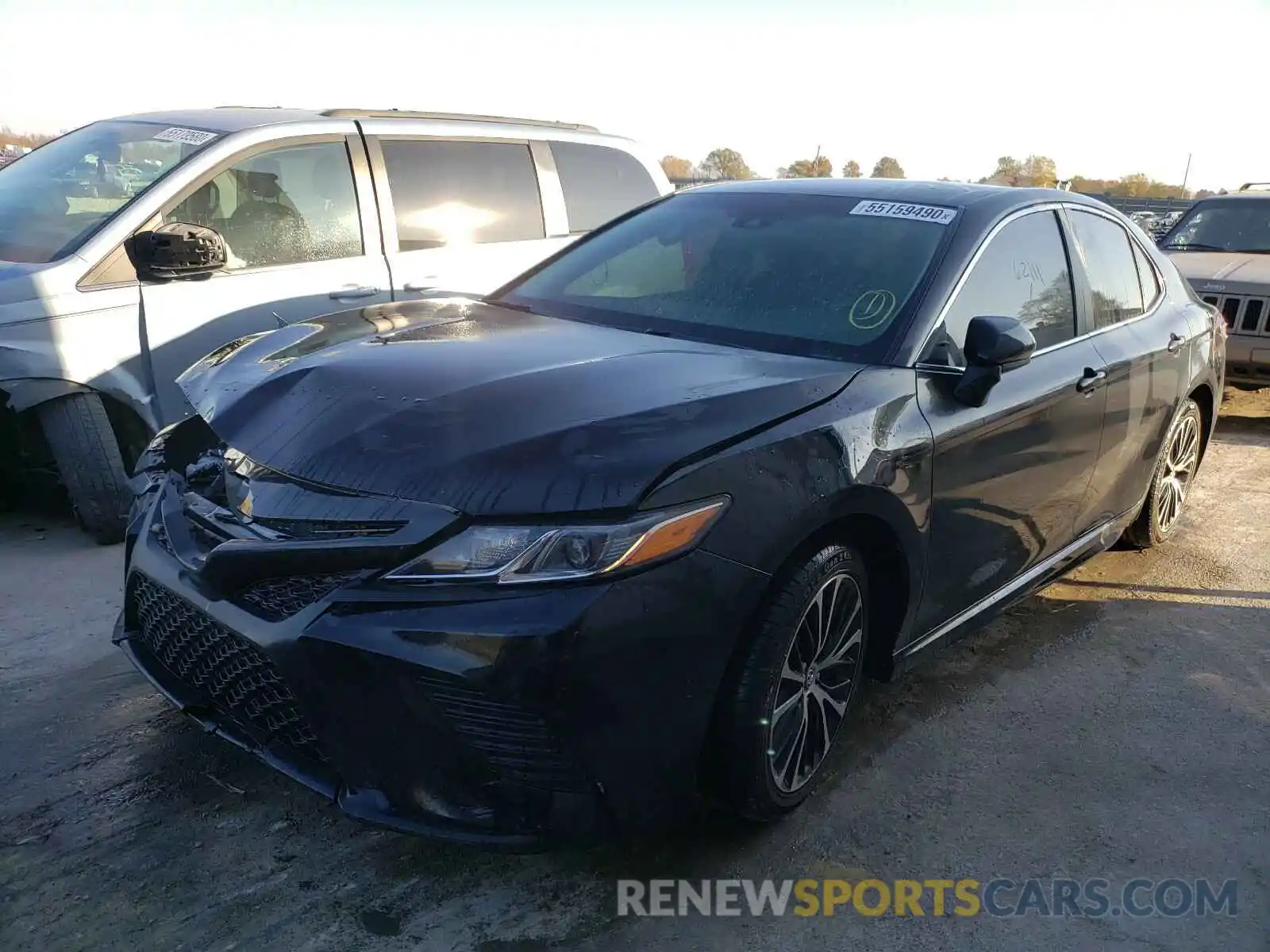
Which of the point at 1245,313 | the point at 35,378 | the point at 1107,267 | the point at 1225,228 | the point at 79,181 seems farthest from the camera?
the point at 1225,228

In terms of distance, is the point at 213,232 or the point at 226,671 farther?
the point at 213,232

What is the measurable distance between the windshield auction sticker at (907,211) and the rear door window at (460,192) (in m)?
2.86

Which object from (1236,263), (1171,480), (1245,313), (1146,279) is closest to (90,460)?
(1146,279)

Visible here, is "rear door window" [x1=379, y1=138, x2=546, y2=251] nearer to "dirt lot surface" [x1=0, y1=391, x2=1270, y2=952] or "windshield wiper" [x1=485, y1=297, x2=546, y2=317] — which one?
"windshield wiper" [x1=485, y1=297, x2=546, y2=317]

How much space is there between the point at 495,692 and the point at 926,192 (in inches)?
96.7

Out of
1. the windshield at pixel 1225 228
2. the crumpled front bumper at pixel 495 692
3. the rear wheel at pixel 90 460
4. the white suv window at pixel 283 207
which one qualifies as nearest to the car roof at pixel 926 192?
the crumpled front bumper at pixel 495 692

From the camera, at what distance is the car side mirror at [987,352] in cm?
289

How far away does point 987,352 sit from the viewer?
2.90 metres

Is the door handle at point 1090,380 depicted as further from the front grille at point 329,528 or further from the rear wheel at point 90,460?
the rear wheel at point 90,460

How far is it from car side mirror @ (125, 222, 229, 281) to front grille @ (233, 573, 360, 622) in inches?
106

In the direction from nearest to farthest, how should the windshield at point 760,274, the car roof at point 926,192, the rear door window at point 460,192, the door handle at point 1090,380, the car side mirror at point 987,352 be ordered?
the car side mirror at point 987,352 → the windshield at point 760,274 → the car roof at point 926,192 → the door handle at point 1090,380 → the rear door window at point 460,192

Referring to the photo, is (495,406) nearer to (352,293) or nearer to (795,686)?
(795,686)

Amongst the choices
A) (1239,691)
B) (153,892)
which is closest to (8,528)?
(153,892)

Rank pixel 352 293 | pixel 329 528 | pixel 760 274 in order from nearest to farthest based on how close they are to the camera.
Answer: pixel 329 528 < pixel 760 274 < pixel 352 293
